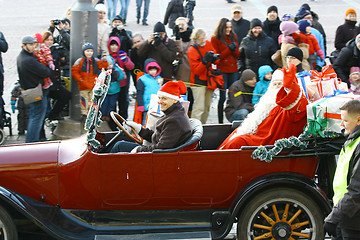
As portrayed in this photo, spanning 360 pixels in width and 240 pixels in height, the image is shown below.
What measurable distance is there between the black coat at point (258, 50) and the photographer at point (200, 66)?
2.55 ft

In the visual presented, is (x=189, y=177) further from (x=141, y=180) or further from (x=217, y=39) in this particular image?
(x=217, y=39)

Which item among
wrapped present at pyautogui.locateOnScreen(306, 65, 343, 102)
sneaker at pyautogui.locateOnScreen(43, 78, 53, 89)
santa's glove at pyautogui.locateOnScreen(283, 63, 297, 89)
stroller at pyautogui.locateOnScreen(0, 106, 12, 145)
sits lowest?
stroller at pyautogui.locateOnScreen(0, 106, 12, 145)

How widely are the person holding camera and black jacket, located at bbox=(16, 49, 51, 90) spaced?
1730 millimetres

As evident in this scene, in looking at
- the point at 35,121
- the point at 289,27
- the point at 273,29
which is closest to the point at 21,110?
the point at 35,121

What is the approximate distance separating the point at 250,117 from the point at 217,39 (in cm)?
392

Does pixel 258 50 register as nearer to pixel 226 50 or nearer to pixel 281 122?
pixel 226 50

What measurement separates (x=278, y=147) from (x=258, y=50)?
4816 millimetres

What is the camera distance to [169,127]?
228 inches

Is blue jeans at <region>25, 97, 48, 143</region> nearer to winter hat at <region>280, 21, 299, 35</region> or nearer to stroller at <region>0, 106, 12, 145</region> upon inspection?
stroller at <region>0, 106, 12, 145</region>

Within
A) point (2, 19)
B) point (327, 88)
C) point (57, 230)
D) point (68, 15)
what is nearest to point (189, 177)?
point (57, 230)

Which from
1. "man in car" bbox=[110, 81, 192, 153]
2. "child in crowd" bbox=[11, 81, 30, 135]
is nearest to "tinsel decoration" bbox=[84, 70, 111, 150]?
"man in car" bbox=[110, 81, 192, 153]

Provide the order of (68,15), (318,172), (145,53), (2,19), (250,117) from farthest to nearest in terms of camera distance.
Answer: (2,19)
(68,15)
(145,53)
(250,117)
(318,172)

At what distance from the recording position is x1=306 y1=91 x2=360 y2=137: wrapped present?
211 inches

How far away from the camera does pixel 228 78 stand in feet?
33.4
